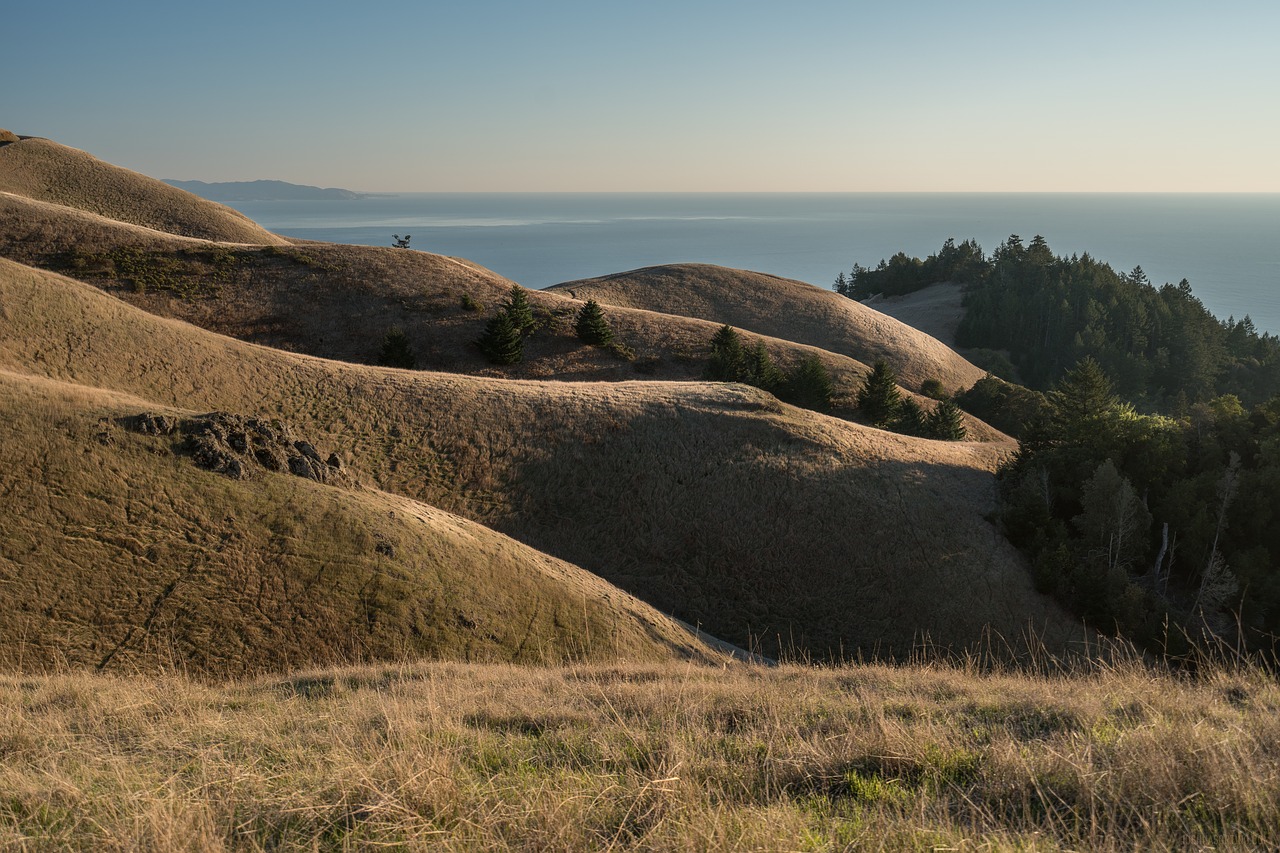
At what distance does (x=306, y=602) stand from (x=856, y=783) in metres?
16.3

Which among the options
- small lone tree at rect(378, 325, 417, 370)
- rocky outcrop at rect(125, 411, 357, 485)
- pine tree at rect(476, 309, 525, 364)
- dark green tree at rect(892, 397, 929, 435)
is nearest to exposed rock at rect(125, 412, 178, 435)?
rocky outcrop at rect(125, 411, 357, 485)

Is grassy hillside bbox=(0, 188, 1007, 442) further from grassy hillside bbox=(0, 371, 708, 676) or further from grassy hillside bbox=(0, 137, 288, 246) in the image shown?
grassy hillside bbox=(0, 371, 708, 676)

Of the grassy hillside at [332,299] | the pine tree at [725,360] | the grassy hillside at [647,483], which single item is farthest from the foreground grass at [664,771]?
the pine tree at [725,360]

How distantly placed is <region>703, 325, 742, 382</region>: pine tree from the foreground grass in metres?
48.0

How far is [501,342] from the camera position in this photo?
53469mm

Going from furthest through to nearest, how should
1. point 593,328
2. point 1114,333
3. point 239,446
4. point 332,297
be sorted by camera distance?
point 1114,333 < point 593,328 < point 332,297 < point 239,446

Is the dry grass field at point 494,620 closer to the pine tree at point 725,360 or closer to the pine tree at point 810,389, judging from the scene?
the pine tree at point 725,360

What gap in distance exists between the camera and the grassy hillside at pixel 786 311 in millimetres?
83250

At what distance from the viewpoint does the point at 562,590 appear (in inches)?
911

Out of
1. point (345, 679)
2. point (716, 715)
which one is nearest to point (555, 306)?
point (345, 679)

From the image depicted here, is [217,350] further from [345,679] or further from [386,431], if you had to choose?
[345,679]

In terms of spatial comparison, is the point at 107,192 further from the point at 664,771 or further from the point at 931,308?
the point at 931,308

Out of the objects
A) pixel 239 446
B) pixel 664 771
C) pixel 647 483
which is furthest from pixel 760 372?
pixel 664 771

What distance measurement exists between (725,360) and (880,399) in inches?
515
